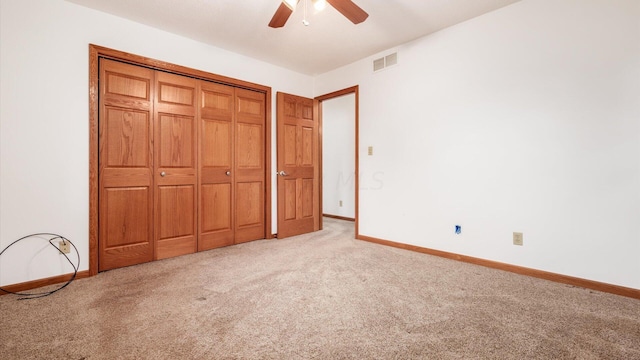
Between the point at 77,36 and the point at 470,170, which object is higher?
the point at 77,36

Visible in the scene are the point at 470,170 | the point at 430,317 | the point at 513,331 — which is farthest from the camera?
the point at 470,170

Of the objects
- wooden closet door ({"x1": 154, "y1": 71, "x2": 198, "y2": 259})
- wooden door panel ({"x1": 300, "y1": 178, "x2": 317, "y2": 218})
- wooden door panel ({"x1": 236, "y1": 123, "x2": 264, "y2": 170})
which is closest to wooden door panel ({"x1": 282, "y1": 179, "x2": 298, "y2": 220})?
wooden door panel ({"x1": 300, "y1": 178, "x2": 317, "y2": 218})

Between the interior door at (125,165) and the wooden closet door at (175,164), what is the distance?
0.08m

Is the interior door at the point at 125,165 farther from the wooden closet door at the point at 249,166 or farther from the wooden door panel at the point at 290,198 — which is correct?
the wooden door panel at the point at 290,198

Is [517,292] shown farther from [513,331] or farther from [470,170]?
[470,170]

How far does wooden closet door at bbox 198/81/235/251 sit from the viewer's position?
3.30m

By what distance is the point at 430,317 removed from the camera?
1762mm

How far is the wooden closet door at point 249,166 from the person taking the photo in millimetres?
3623

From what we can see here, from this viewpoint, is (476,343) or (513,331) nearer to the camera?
(476,343)

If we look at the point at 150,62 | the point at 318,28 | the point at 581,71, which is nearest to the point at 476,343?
the point at 581,71

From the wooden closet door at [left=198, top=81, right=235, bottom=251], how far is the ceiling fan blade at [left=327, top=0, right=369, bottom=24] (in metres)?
1.96

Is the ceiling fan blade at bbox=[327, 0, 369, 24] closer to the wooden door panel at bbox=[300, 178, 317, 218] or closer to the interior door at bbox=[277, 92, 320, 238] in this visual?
the interior door at bbox=[277, 92, 320, 238]

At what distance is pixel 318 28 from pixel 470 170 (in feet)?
7.27

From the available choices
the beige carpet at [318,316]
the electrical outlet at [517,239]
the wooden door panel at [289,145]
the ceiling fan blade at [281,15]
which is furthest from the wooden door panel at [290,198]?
the electrical outlet at [517,239]
